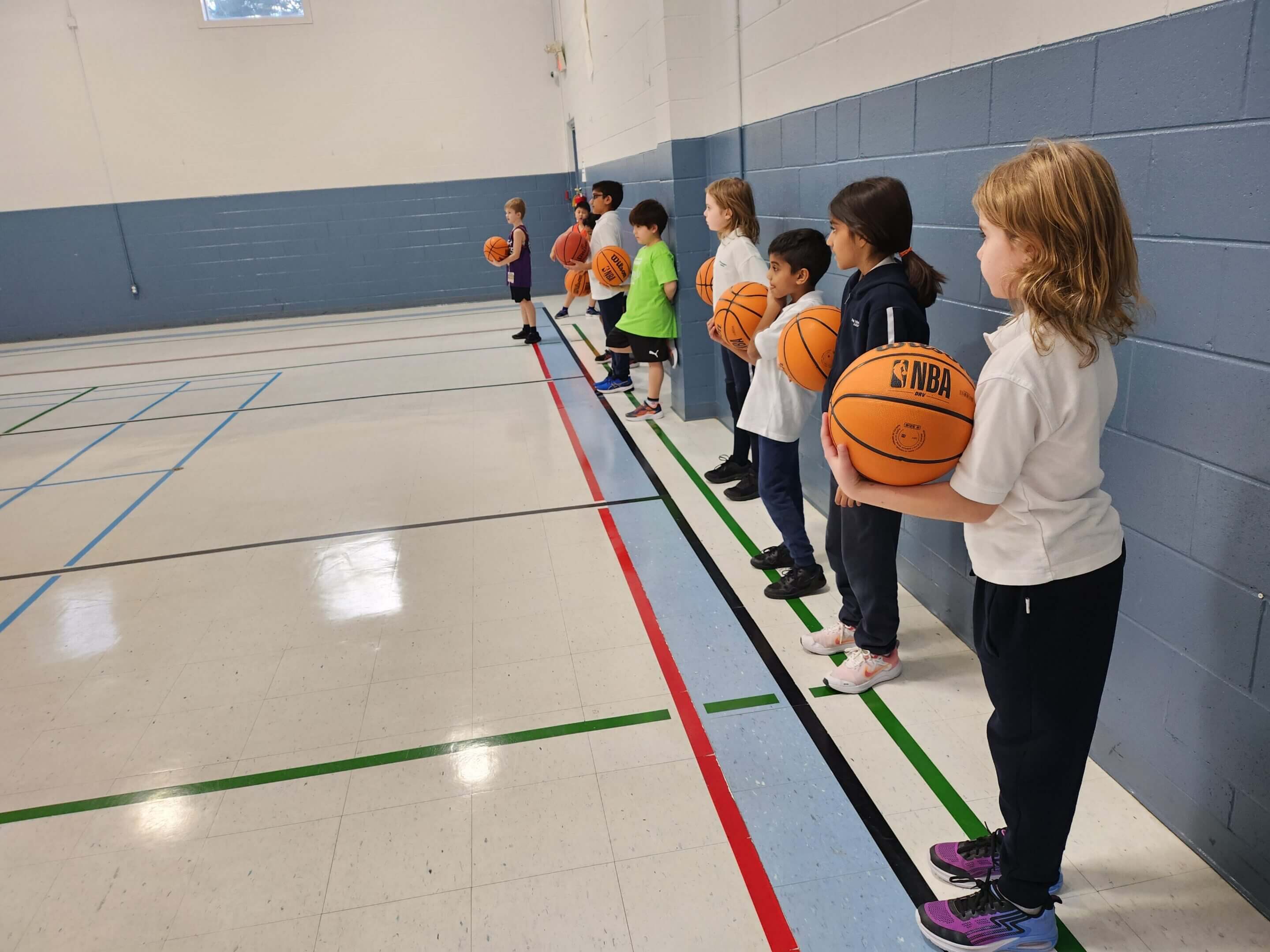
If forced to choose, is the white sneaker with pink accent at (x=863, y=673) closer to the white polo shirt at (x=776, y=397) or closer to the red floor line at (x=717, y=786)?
the red floor line at (x=717, y=786)

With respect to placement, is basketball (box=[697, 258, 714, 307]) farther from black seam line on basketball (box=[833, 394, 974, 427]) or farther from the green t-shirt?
black seam line on basketball (box=[833, 394, 974, 427])

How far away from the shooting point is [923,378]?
153cm

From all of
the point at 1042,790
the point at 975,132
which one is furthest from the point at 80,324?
the point at 1042,790

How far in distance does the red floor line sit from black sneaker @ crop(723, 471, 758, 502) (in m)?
0.69

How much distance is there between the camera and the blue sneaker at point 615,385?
635 cm

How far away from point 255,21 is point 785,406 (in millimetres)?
10294

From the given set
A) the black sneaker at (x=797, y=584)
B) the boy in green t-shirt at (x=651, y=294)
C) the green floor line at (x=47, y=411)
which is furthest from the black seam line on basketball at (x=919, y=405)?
the green floor line at (x=47, y=411)

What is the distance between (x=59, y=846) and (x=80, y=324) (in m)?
10.7

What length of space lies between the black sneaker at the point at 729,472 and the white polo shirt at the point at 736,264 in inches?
34.4

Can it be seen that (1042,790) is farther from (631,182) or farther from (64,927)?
(631,182)

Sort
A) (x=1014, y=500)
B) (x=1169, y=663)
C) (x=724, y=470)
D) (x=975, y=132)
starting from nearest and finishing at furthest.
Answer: (x=1014, y=500), (x=1169, y=663), (x=975, y=132), (x=724, y=470)

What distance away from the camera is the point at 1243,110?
5.09 ft

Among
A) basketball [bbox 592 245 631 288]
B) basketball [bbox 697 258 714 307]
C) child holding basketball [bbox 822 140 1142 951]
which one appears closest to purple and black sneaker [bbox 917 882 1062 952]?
child holding basketball [bbox 822 140 1142 951]

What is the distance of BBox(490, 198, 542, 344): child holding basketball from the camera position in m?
7.92
